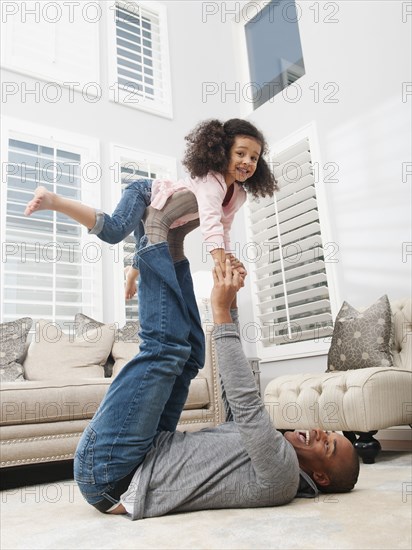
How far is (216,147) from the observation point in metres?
1.67

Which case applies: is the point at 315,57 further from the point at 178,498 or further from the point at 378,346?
the point at 178,498

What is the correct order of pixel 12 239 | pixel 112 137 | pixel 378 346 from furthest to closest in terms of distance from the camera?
1. pixel 112 137
2. pixel 12 239
3. pixel 378 346

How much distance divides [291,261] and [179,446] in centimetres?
280

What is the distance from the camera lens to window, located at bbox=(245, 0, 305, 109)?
14.4ft

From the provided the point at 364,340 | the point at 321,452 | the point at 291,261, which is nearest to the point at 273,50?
the point at 291,261

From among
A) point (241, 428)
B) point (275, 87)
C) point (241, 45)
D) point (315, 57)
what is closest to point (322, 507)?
point (241, 428)

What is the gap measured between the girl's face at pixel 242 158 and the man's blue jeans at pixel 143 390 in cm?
41

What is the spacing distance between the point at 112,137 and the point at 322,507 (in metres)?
3.63

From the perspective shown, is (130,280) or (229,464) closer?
(229,464)

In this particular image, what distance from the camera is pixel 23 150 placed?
376 centimetres

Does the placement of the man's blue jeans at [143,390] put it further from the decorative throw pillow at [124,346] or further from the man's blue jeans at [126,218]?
the decorative throw pillow at [124,346]

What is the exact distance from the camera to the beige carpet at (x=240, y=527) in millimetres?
1033

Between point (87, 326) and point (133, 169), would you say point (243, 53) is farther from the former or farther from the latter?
point (87, 326)

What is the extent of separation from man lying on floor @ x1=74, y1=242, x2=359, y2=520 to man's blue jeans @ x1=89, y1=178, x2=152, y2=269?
8.7 inches
